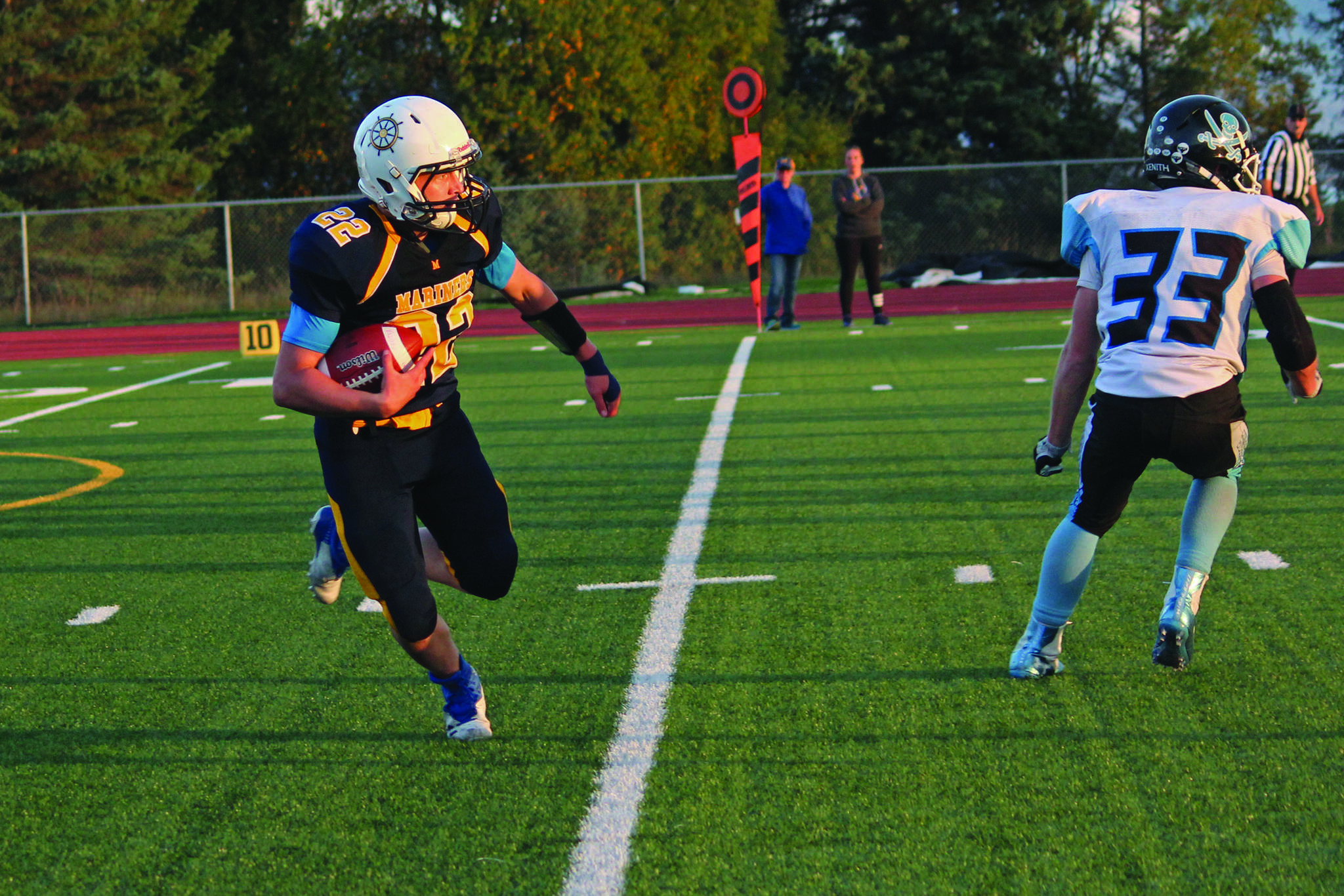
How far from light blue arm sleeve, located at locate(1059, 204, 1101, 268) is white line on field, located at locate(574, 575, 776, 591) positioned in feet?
6.08

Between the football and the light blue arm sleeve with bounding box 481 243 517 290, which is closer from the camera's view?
the football

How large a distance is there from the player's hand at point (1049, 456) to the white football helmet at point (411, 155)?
1761 mm

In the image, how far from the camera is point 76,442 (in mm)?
9578

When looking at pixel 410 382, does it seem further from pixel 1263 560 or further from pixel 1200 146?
pixel 1263 560

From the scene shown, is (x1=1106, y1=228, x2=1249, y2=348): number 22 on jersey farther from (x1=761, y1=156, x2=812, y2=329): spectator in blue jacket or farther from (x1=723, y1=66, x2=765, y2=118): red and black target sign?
(x1=723, y1=66, x2=765, y2=118): red and black target sign

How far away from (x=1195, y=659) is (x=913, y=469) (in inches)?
127

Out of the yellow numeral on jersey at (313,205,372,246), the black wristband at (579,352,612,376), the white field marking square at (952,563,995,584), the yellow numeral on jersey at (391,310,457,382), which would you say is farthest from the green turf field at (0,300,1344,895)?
the yellow numeral on jersey at (313,205,372,246)

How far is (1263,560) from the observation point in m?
5.11

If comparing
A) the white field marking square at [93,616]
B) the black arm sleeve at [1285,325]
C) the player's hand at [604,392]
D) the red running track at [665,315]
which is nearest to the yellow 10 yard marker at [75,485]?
the white field marking square at [93,616]

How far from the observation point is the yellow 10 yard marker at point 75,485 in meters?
7.34

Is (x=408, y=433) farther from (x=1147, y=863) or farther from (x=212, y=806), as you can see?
(x=1147, y=863)

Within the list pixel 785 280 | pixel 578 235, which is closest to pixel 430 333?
pixel 785 280

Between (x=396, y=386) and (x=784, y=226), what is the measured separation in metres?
12.0

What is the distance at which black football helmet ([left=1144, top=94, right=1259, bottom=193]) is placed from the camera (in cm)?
366
